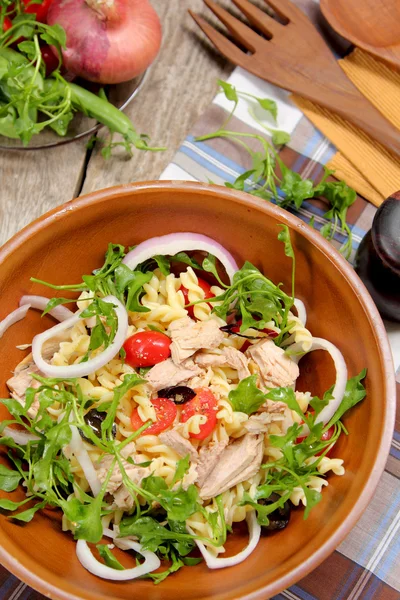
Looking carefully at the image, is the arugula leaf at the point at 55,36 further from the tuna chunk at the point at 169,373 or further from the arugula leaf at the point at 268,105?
the tuna chunk at the point at 169,373

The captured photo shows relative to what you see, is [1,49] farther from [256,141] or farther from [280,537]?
[280,537]

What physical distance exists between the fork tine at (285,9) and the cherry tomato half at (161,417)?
176 cm

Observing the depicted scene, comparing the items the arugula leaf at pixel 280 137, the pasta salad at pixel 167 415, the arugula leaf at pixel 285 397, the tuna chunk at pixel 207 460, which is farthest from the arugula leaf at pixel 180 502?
the arugula leaf at pixel 280 137

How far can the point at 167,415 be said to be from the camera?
2061 millimetres

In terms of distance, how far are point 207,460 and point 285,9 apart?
194 centimetres

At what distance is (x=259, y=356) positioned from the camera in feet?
6.93

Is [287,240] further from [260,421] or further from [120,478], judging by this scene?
[120,478]

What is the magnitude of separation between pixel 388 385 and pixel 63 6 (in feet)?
6.49

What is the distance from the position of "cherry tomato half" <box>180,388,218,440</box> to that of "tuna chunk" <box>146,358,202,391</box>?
0.25 feet

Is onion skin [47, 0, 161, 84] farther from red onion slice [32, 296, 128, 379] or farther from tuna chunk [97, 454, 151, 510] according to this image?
tuna chunk [97, 454, 151, 510]

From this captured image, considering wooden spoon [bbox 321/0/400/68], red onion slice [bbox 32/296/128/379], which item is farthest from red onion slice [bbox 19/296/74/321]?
wooden spoon [bbox 321/0/400/68]

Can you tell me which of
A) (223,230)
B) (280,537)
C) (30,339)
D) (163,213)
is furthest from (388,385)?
(30,339)

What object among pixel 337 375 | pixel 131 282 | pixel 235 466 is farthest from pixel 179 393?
pixel 337 375

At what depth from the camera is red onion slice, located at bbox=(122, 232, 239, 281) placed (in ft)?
7.26
